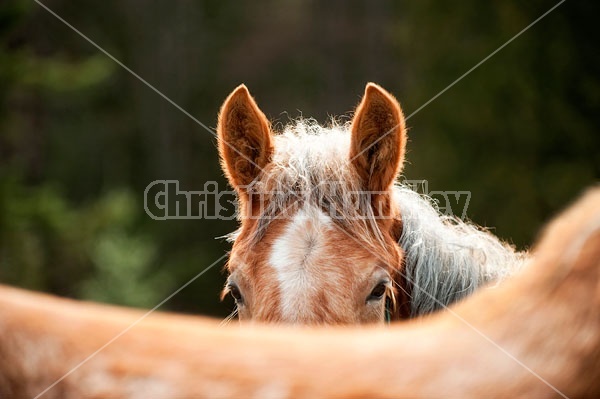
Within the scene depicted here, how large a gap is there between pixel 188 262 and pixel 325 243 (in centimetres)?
1202

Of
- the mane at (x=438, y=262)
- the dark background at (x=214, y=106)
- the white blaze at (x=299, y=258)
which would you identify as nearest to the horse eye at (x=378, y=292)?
the white blaze at (x=299, y=258)

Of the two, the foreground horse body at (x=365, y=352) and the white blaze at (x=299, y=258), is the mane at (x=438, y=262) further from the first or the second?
the foreground horse body at (x=365, y=352)

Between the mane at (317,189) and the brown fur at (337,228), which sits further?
the mane at (317,189)

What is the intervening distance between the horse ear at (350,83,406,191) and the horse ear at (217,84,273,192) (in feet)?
1.34

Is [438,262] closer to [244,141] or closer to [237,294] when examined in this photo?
[237,294]

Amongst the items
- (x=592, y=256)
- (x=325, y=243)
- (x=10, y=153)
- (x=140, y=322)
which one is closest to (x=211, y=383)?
(x=140, y=322)

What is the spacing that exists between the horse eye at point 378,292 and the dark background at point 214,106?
316cm

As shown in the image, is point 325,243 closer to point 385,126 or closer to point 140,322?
point 385,126

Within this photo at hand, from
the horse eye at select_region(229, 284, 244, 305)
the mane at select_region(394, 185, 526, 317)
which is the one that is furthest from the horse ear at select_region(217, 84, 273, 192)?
the mane at select_region(394, 185, 526, 317)

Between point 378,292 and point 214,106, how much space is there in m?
15.9

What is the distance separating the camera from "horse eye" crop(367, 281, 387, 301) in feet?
8.31

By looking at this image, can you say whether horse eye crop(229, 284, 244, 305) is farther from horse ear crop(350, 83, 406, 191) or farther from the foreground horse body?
the foreground horse body

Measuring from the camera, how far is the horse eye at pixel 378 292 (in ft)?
8.31

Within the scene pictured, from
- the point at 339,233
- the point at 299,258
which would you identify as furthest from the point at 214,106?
the point at 299,258
